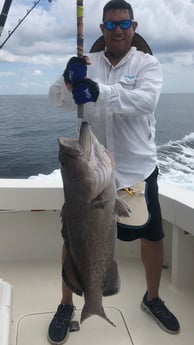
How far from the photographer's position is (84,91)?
1.73 metres

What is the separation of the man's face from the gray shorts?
0.73 meters

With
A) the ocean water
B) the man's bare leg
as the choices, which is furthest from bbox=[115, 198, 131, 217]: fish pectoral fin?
the ocean water

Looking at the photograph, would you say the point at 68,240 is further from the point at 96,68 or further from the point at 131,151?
the point at 96,68

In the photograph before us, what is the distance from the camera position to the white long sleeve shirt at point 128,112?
2.04 metres

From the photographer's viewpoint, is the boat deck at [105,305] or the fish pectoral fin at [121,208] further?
the boat deck at [105,305]

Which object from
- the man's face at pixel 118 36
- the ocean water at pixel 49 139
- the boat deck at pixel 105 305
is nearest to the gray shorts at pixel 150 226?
the boat deck at pixel 105 305

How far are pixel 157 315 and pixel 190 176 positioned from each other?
15.0 ft

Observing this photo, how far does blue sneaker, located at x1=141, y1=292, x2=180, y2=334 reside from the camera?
2.52m

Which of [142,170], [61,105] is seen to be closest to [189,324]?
[142,170]

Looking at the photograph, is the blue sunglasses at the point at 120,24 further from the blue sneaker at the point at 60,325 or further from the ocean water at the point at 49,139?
the ocean water at the point at 49,139

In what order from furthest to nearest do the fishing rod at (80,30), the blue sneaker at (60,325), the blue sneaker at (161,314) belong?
the blue sneaker at (161,314), the blue sneaker at (60,325), the fishing rod at (80,30)

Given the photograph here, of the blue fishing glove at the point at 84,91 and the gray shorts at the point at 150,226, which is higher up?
the blue fishing glove at the point at 84,91

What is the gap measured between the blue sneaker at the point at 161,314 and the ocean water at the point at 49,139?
2.45m

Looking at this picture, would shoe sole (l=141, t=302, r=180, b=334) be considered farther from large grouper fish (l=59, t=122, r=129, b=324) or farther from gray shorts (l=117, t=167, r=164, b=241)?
large grouper fish (l=59, t=122, r=129, b=324)
